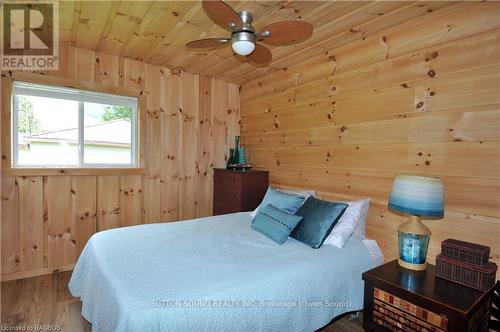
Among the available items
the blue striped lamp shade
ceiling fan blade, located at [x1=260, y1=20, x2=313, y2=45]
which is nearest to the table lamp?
the blue striped lamp shade

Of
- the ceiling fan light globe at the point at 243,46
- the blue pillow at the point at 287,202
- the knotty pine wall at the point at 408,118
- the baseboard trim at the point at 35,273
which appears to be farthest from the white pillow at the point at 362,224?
the baseboard trim at the point at 35,273

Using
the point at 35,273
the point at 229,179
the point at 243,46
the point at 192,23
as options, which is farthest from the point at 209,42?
the point at 35,273

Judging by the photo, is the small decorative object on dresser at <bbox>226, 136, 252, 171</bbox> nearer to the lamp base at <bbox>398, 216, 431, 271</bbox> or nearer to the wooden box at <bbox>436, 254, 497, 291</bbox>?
the lamp base at <bbox>398, 216, 431, 271</bbox>

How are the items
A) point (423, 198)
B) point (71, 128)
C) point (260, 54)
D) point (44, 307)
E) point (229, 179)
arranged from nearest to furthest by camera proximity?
point (423, 198) → point (260, 54) → point (44, 307) → point (71, 128) → point (229, 179)

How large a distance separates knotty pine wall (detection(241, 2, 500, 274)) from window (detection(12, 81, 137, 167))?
2.00m

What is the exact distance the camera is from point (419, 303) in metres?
1.47

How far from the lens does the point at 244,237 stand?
219 centimetres

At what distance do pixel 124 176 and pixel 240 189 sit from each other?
1395 mm

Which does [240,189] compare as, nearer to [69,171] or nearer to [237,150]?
[237,150]

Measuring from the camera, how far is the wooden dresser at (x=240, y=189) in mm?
3240

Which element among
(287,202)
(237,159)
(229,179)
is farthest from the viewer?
(237,159)

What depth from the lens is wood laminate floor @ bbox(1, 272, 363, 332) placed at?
199cm

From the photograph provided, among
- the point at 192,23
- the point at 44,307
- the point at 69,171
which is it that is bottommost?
the point at 44,307

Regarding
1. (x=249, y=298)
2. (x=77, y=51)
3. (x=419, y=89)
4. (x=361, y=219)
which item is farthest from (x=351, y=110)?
(x=77, y=51)
